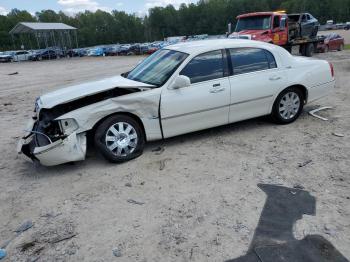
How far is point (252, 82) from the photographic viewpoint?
218 inches

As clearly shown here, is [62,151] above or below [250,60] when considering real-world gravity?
below

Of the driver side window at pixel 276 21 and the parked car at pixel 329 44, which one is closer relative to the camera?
the driver side window at pixel 276 21

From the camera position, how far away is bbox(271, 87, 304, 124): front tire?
19.5 ft

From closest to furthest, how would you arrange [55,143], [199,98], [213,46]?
1. [55,143]
2. [199,98]
3. [213,46]

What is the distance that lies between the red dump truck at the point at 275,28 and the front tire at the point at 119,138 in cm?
1093

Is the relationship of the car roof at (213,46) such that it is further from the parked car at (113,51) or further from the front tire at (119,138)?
the parked car at (113,51)

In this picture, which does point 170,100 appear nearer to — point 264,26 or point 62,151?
point 62,151

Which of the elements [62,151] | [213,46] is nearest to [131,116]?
[62,151]

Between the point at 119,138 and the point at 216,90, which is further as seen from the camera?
the point at 216,90

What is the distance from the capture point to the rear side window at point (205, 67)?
16.9 ft

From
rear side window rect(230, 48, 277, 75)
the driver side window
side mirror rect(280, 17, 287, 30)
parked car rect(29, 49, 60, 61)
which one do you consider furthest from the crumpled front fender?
parked car rect(29, 49, 60, 61)

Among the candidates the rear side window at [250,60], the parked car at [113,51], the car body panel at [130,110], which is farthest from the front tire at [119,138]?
the parked car at [113,51]

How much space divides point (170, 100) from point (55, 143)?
1743mm

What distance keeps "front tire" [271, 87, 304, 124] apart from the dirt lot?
7.8 inches
